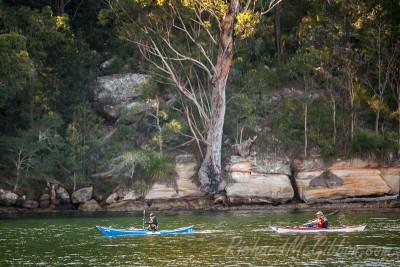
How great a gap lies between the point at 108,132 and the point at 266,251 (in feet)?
100

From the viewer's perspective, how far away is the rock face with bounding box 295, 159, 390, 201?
5519cm

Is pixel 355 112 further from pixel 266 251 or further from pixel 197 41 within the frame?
pixel 266 251

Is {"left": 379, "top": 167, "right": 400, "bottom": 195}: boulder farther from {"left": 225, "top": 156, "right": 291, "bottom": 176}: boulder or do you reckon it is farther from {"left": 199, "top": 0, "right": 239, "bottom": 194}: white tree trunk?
{"left": 199, "top": 0, "right": 239, "bottom": 194}: white tree trunk

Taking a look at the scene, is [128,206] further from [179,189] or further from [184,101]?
[184,101]

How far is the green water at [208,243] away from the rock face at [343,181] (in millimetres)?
4856

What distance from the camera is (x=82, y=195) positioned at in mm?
57625

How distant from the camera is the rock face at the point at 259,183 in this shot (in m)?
56.2

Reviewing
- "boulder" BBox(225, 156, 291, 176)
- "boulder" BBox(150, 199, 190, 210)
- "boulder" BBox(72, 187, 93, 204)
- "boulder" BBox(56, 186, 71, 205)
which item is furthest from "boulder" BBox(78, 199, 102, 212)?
"boulder" BBox(225, 156, 291, 176)

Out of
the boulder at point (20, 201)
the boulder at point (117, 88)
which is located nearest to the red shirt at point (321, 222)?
the boulder at point (20, 201)

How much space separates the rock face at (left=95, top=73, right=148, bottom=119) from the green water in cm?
1432

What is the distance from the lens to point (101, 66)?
67.1 meters

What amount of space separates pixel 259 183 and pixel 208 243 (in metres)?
19.4

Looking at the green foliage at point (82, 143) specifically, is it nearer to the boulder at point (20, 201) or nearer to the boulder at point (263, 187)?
the boulder at point (20, 201)

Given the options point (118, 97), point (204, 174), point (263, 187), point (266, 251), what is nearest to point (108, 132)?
point (118, 97)
